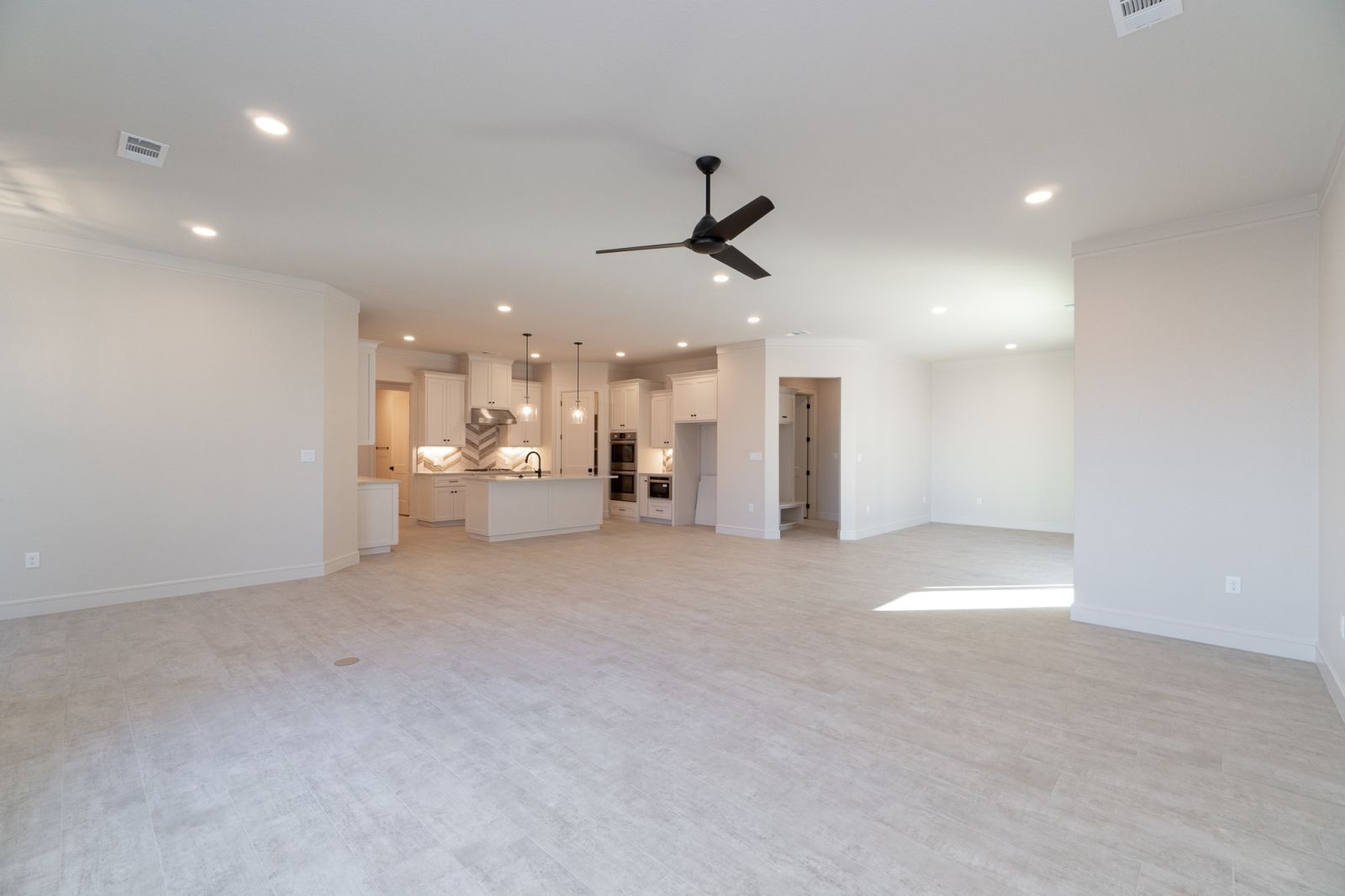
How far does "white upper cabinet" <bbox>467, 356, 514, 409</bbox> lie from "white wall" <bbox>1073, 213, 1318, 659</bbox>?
326 inches

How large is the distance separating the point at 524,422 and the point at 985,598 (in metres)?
7.83

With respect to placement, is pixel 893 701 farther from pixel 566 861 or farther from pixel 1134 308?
pixel 1134 308

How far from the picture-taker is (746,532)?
861cm

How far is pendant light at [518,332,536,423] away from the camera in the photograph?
852cm

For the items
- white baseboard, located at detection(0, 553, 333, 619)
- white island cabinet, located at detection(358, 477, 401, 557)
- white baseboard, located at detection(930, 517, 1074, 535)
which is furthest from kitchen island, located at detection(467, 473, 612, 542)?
white baseboard, located at detection(930, 517, 1074, 535)

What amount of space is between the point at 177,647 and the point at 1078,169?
615 cm

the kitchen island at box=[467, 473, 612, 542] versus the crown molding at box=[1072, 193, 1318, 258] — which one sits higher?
the crown molding at box=[1072, 193, 1318, 258]

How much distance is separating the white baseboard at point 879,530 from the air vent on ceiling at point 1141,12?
6.80 meters

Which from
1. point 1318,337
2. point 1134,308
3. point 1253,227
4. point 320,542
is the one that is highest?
point 1253,227

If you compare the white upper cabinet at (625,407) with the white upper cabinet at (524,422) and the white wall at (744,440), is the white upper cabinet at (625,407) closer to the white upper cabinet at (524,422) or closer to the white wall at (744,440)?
the white upper cabinet at (524,422)

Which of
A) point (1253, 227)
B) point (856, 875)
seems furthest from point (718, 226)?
point (1253, 227)

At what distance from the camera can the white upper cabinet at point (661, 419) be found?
9.98 metres

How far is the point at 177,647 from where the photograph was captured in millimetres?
3705

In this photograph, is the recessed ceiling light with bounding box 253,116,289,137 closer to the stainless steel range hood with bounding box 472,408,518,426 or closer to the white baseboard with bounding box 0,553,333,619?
the white baseboard with bounding box 0,553,333,619
